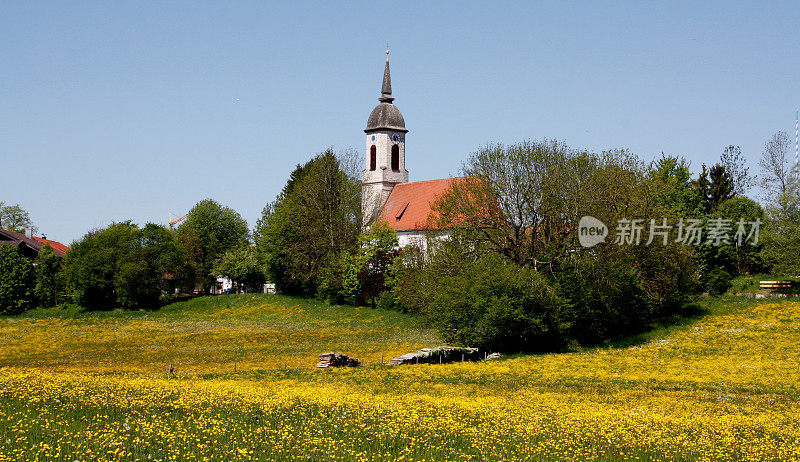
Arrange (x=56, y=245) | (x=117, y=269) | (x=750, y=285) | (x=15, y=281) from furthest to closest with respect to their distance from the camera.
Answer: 1. (x=56, y=245)
2. (x=15, y=281)
3. (x=117, y=269)
4. (x=750, y=285)

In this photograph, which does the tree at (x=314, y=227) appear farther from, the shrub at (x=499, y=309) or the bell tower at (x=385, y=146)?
the shrub at (x=499, y=309)

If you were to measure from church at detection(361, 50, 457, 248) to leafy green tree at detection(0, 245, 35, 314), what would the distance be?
140 ft

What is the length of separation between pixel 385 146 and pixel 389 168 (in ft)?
10.4

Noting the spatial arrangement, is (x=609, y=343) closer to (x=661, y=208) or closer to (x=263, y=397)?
(x=661, y=208)

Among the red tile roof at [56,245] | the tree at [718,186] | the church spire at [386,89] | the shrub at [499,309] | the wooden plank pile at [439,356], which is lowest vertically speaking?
the wooden plank pile at [439,356]

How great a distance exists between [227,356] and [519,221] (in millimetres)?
24173

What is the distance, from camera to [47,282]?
280ft

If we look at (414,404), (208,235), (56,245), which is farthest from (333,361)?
(56,245)

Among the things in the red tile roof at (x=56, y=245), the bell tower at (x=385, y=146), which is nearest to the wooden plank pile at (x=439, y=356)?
the bell tower at (x=385, y=146)

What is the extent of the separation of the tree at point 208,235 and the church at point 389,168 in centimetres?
2618

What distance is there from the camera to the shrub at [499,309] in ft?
154

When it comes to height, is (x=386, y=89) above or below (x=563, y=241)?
above

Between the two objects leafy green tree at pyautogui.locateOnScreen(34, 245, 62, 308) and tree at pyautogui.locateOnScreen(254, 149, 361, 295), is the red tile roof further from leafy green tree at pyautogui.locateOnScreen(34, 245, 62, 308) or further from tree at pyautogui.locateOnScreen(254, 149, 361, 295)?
→ tree at pyautogui.locateOnScreen(254, 149, 361, 295)

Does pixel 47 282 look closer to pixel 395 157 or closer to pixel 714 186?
pixel 395 157
